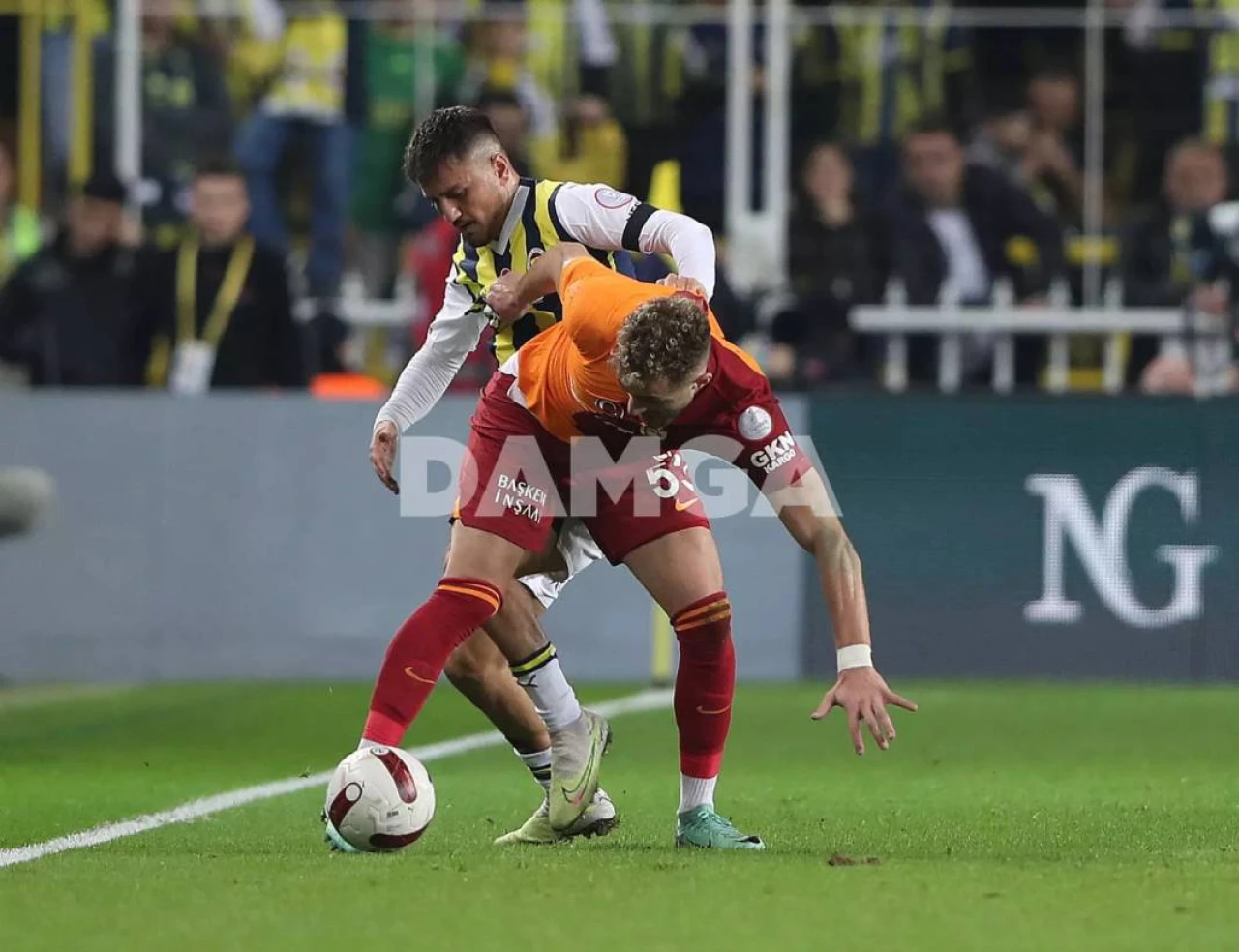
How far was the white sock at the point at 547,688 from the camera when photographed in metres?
6.98

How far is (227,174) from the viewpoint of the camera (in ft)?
44.5

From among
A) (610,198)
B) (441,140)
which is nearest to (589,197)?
(610,198)

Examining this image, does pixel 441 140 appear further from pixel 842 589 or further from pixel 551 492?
pixel 842 589

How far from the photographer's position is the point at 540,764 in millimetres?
7191

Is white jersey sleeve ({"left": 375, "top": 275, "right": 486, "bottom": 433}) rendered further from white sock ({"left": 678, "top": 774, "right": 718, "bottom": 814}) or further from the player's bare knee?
white sock ({"left": 678, "top": 774, "right": 718, "bottom": 814})

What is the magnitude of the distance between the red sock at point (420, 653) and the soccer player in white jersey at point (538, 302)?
0.54 meters

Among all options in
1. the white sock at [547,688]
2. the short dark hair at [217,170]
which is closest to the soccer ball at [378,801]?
the white sock at [547,688]

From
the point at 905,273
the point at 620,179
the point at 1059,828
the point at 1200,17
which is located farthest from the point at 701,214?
the point at 1059,828

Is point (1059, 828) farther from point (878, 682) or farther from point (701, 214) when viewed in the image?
point (701, 214)

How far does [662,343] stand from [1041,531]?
6.59m

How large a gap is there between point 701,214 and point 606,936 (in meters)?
11.2

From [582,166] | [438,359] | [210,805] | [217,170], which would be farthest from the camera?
[582,166]

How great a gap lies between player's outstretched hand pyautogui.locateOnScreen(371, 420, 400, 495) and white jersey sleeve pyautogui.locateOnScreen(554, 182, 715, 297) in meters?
0.82

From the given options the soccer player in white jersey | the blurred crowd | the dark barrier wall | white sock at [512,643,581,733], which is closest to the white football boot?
the soccer player in white jersey
